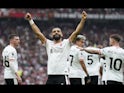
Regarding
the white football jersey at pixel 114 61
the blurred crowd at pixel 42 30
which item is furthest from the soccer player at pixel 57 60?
the blurred crowd at pixel 42 30

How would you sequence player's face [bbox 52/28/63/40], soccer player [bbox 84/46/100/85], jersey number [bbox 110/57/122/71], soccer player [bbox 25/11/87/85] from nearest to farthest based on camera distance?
jersey number [bbox 110/57/122/71]
player's face [bbox 52/28/63/40]
soccer player [bbox 25/11/87/85]
soccer player [bbox 84/46/100/85]

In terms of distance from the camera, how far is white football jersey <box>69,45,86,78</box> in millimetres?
10305

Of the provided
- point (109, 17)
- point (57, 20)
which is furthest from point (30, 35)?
point (109, 17)

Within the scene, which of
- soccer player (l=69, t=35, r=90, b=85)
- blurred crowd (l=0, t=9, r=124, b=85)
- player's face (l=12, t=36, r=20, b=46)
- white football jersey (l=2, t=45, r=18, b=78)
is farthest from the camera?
blurred crowd (l=0, t=9, r=124, b=85)

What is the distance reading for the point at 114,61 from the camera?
8.16 meters

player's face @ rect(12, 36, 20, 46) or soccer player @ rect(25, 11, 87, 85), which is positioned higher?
player's face @ rect(12, 36, 20, 46)

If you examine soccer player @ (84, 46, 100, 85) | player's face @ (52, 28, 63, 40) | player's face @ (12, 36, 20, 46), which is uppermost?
player's face @ (52, 28, 63, 40)

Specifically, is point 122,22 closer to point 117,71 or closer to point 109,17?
point 109,17

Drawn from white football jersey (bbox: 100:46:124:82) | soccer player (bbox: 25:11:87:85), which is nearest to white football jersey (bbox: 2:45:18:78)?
soccer player (bbox: 25:11:87:85)

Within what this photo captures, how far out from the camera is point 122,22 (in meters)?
40.5

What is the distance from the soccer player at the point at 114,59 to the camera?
26.8ft

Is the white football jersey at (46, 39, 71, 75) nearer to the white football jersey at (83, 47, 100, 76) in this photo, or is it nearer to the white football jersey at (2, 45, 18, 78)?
the white football jersey at (2, 45, 18, 78)

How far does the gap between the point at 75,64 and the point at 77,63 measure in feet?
0.15
